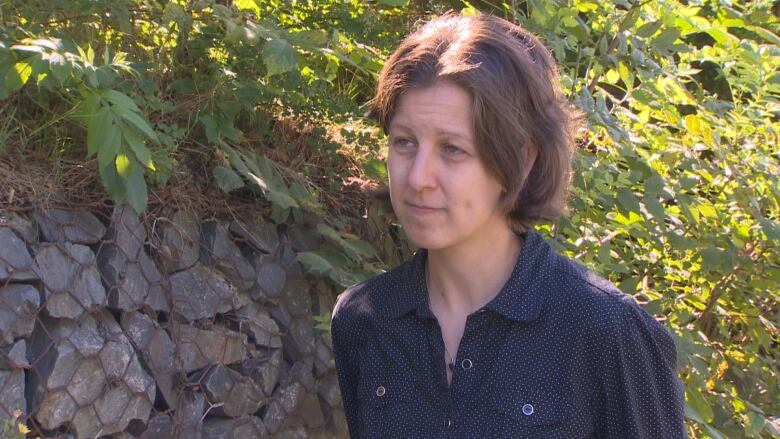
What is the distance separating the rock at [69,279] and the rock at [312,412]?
82 cm

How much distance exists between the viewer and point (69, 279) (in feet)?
8.15

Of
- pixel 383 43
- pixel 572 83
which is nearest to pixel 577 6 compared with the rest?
pixel 572 83

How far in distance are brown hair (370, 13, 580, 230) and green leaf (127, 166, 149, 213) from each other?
733mm

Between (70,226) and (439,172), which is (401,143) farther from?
(70,226)

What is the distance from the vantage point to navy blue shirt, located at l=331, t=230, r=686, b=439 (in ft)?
6.12

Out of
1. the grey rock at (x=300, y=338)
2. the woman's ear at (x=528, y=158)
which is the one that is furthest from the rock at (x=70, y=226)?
the woman's ear at (x=528, y=158)

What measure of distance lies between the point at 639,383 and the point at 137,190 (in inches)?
52.8

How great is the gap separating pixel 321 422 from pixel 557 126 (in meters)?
1.51

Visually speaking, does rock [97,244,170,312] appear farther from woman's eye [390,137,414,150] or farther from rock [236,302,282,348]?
woman's eye [390,137,414,150]

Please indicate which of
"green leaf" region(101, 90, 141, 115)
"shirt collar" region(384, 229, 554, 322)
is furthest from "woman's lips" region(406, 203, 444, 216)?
"green leaf" region(101, 90, 141, 115)

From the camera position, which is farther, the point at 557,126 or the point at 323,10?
the point at 323,10

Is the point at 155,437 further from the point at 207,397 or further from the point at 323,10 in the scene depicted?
the point at 323,10

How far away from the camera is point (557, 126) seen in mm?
2051

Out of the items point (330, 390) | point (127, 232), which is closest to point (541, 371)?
point (127, 232)
